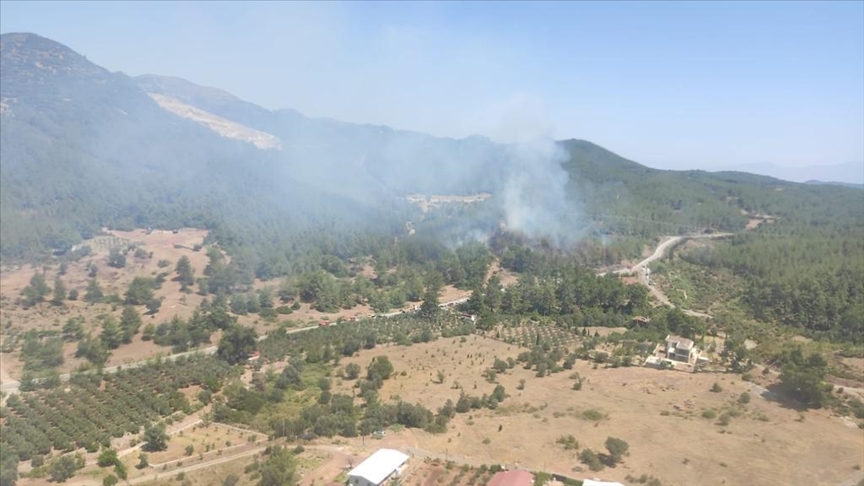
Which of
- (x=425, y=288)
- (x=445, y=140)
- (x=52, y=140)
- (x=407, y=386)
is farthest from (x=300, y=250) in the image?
(x=445, y=140)

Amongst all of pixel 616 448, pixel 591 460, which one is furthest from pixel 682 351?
pixel 591 460

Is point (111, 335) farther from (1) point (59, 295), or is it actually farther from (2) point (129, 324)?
(1) point (59, 295)

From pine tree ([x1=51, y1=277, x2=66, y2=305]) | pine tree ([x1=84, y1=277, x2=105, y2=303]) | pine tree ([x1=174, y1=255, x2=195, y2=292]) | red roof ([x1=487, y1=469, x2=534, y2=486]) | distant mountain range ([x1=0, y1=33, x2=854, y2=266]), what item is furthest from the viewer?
distant mountain range ([x1=0, y1=33, x2=854, y2=266])

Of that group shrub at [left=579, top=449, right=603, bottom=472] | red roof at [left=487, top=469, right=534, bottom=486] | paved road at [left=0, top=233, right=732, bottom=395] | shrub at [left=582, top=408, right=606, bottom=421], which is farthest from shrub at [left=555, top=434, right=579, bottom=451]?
paved road at [left=0, top=233, right=732, bottom=395]

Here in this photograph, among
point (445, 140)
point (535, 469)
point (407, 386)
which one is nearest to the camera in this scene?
point (535, 469)

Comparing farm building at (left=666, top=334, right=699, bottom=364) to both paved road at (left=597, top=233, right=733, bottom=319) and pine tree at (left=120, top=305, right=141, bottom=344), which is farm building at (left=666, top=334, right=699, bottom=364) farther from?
pine tree at (left=120, top=305, right=141, bottom=344)

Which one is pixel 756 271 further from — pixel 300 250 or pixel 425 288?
pixel 300 250

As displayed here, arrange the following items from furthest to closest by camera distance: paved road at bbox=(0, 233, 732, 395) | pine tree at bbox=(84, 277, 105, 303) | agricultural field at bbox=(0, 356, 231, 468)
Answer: pine tree at bbox=(84, 277, 105, 303) → paved road at bbox=(0, 233, 732, 395) → agricultural field at bbox=(0, 356, 231, 468)
